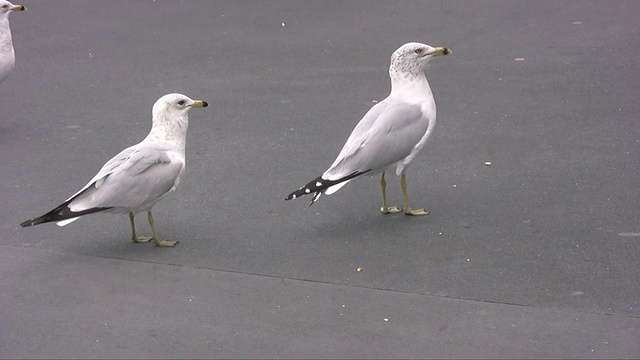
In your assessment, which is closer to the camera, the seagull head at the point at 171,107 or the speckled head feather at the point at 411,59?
the seagull head at the point at 171,107

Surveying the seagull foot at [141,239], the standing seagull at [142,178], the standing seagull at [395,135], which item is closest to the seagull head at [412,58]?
the standing seagull at [395,135]

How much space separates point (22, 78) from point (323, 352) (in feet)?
18.6

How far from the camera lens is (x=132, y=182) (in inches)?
244

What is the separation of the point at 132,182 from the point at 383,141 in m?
1.54

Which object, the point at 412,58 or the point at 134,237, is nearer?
the point at 134,237

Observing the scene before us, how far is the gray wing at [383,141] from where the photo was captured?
655cm

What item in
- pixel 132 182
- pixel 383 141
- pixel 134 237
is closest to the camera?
pixel 132 182

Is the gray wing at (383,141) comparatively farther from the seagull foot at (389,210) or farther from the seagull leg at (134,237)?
the seagull leg at (134,237)

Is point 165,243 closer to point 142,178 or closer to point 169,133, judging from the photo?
point 142,178

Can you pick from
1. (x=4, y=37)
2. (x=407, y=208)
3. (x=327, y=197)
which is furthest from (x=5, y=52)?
(x=407, y=208)

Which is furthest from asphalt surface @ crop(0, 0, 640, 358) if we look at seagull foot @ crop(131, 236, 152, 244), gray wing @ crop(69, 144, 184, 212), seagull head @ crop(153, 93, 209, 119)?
seagull head @ crop(153, 93, 209, 119)

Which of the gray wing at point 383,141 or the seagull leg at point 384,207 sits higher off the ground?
the gray wing at point 383,141

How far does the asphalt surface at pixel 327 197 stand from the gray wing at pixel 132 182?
331 mm

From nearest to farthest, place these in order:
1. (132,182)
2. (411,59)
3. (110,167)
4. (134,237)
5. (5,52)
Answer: (132,182), (110,167), (134,237), (411,59), (5,52)
